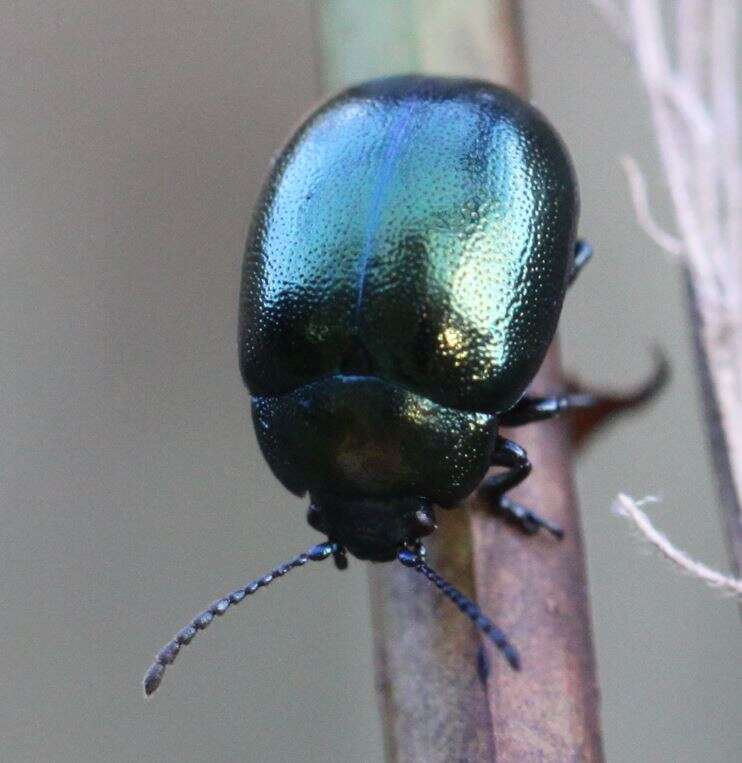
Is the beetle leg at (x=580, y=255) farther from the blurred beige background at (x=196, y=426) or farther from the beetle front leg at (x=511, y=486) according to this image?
the blurred beige background at (x=196, y=426)

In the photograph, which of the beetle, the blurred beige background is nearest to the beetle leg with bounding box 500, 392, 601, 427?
the beetle

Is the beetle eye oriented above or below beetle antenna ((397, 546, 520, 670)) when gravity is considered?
above

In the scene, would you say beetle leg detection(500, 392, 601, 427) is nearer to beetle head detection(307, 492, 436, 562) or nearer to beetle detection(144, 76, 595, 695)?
beetle detection(144, 76, 595, 695)

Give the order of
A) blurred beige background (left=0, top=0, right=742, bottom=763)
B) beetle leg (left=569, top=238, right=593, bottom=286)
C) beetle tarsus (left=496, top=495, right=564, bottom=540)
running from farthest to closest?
blurred beige background (left=0, top=0, right=742, bottom=763), beetle leg (left=569, top=238, right=593, bottom=286), beetle tarsus (left=496, top=495, right=564, bottom=540)

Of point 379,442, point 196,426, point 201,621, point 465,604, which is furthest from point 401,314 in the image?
point 196,426

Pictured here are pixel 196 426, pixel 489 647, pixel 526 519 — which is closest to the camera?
pixel 489 647

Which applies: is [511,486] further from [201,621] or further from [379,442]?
[201,621]

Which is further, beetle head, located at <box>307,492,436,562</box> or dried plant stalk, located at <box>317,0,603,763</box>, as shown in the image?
beetle head, located at <box>307,492,436,562</box>
